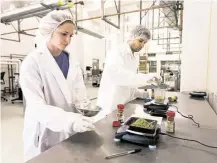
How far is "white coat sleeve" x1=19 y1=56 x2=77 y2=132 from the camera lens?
811 millimetres

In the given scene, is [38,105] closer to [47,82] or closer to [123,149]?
[47,82]

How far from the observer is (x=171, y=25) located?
14.2ft

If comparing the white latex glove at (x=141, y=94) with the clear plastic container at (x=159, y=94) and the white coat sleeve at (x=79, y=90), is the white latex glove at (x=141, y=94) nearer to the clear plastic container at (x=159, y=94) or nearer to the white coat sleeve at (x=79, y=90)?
the clear plastic container at (x=159, y=94)

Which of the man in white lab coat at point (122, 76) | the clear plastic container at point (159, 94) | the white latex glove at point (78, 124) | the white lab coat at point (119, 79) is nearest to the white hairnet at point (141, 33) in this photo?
the man in white lab coat at point (122, 76)

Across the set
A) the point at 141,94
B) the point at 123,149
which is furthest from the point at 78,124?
the point at 141,94

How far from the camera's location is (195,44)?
2.10m

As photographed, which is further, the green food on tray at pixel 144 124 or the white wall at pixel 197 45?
the white wall at pixel 197 45

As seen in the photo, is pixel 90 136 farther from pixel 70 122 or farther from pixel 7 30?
pixel 7 30

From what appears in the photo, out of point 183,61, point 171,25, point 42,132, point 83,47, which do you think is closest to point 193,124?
point 42,132

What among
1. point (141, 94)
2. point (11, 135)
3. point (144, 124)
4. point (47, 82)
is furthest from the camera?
point (11, 135)

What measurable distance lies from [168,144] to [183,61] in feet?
5.64

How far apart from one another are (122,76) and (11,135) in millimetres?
2134

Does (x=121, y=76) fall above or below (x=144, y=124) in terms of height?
above

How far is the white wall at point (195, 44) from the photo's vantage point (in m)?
2.03
